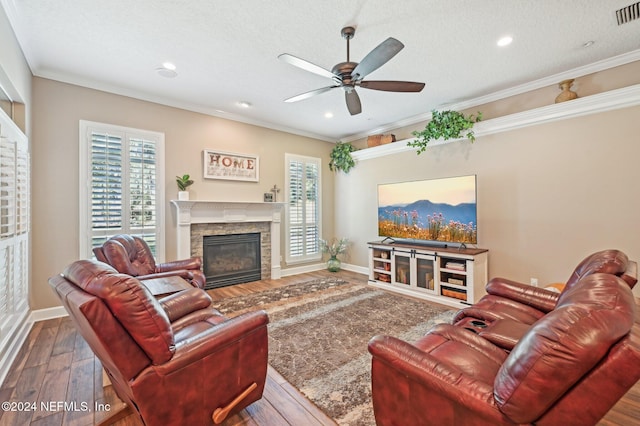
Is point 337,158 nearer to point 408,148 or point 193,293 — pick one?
point 408,148

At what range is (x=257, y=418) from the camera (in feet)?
5.80

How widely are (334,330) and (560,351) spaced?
2340 mm

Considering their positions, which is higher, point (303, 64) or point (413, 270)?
point (303, 64)

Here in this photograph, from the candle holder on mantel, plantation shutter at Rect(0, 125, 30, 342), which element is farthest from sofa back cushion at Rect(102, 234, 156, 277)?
the candle holder on mantel

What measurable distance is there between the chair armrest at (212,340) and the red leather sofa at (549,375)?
2.48ft

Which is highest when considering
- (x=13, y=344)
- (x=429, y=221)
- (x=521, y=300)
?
(x=429, y=221)

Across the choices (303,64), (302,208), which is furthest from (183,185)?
(303,64)

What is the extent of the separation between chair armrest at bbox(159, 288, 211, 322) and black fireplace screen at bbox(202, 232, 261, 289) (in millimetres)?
2347

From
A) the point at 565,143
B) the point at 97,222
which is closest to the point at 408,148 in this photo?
the point at 565,143

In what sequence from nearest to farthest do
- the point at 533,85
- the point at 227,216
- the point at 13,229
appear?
1. the point at 13,229
2. the point at 533,85
3. the point at 227,216

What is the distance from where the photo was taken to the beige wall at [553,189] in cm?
312

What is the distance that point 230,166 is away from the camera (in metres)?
4.90

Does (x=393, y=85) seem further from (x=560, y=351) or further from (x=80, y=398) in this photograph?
(x=80, y=398)

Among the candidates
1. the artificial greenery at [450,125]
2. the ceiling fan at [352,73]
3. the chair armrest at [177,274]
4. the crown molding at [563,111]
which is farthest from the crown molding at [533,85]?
the chair armrest at [177,274]
